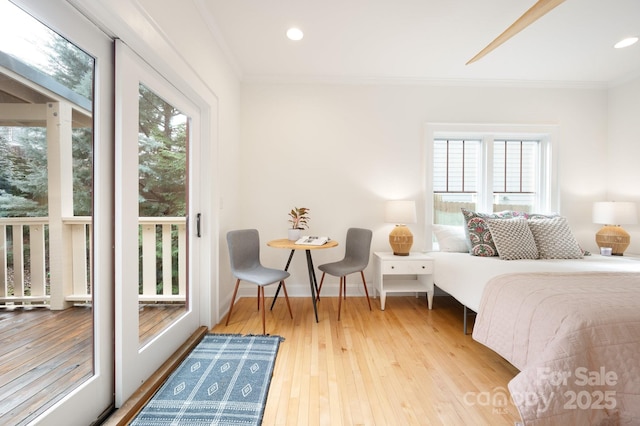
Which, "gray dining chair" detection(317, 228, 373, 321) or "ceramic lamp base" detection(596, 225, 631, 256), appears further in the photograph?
"ceramic lamp base" detection(596, 225, 631, 256)

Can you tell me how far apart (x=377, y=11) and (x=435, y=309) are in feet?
9.59

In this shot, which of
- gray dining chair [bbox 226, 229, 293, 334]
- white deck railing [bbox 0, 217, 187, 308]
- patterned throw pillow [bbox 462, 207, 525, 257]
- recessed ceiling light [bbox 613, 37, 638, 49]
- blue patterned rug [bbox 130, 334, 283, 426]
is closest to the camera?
white deck railing [bbox 0, 217, 187, 308]

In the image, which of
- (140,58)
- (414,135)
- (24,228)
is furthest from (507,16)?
(24,228)

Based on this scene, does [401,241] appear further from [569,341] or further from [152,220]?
[152,220]

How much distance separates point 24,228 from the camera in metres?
1.01

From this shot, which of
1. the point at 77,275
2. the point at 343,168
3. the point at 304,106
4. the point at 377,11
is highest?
the point at 377,11

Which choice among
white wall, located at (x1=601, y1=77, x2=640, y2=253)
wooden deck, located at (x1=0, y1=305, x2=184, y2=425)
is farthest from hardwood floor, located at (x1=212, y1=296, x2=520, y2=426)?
white wall, located at (x1=601, y1=77, x2=640, y2=253)

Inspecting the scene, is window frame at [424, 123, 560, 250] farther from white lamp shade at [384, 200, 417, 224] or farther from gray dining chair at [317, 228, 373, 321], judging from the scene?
gray dining chair at [317, 228, 373, 321]

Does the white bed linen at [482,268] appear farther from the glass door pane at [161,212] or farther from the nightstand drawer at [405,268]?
the glass door pane at [161,212]

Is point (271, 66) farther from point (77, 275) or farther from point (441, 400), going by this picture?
point (441, 400)

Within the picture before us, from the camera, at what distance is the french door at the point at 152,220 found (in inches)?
55.7

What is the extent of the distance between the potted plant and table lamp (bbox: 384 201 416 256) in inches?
38.4

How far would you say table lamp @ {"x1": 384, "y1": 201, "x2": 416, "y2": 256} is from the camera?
9.89ft

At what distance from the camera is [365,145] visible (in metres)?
3.36
